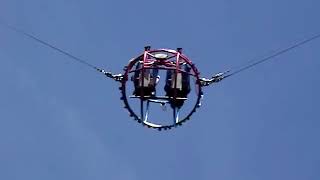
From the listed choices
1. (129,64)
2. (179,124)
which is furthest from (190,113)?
(129,64)

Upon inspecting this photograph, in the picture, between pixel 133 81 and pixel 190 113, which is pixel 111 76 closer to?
pixel 133 81

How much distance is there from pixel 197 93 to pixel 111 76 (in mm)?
4397

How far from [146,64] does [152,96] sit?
1732 mm

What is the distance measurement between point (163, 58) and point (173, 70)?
80 cm

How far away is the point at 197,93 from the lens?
48.8 meters

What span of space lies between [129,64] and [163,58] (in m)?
1.74

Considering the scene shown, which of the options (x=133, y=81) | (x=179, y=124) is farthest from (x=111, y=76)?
(x=179, y=124)

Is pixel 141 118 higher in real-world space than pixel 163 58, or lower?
lower

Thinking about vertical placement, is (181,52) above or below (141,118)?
above

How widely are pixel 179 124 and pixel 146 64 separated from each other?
10.9ft

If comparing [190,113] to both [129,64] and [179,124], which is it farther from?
[129,64]

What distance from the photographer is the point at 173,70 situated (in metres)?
49.7

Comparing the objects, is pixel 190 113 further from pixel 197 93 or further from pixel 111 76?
pixel 111 76

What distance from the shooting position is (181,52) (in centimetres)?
4919
